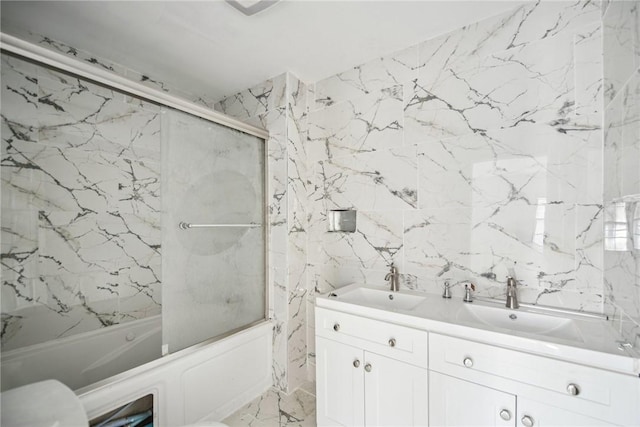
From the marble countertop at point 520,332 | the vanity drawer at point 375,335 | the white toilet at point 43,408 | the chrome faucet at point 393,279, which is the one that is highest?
the chrome faucet at point 393,279

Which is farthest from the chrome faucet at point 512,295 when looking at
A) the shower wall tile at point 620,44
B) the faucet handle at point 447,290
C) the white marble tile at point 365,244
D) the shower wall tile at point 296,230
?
the shower wall tile at point 296,230

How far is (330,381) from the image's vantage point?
1.54 metres

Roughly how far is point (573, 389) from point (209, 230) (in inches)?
76.2

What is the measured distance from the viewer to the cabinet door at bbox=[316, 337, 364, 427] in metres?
1.43

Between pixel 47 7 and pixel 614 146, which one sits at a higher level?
pixel 47 7

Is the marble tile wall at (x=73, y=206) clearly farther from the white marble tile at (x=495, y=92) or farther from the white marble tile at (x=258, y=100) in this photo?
the white marble tile at (x=495, y=92)

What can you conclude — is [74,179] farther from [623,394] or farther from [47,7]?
[623,394]

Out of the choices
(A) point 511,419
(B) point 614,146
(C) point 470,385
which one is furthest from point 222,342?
(B) point 614,146

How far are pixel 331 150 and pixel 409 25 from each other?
36.6 inches

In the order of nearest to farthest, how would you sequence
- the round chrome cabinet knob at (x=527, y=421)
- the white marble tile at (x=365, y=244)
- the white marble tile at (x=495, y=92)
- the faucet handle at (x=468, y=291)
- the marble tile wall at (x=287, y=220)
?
the round chrome cabinet knob at (x=527, y=421), the white marble tile at (x=495, y=92), the faucet handle at (x=468, y=291), the white marble tile at (x=365, y=244), the marble tile wall at (x=287, y=220)

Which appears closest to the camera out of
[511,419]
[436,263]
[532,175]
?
[511,419]

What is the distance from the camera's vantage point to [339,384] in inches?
59.2

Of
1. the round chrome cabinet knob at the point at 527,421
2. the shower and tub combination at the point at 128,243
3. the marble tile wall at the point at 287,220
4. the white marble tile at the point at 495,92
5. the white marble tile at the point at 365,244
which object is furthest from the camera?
the marble tile wall at the point at 287,220

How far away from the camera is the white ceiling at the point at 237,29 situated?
56.2 inches
